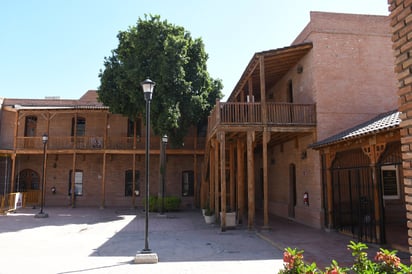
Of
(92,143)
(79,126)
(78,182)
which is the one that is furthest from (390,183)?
(79,126)

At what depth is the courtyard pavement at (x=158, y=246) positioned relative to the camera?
818 cm

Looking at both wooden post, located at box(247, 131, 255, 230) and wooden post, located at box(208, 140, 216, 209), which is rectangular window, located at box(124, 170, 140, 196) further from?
wooden post, located at box(247, 131, 255, 230)

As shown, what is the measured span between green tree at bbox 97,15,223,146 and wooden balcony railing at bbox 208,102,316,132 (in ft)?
18.3

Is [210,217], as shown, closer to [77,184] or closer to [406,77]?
[77,184]

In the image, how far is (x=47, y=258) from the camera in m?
9.17

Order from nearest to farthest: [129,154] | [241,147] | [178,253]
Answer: [178,253] < [241,147] < [129,154]

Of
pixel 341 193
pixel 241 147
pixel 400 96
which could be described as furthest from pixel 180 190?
pixel 400 96

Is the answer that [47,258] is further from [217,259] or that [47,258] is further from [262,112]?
[262,112]

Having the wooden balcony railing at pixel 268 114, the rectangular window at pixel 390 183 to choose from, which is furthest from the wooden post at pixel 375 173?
the rectangular window at pixel 390 183

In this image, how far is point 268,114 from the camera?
1400 centimetres

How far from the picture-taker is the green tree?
61.7 feet

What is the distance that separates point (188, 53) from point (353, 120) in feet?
34.8

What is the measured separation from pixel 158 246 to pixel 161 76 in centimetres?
1062

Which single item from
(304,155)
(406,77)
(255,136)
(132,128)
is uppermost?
(132,128)
